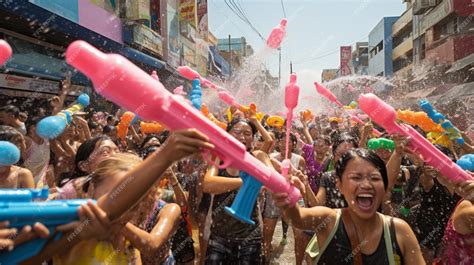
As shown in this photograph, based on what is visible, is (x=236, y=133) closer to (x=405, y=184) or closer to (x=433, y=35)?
(x=405, y=184)

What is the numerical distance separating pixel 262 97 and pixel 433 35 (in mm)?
16462

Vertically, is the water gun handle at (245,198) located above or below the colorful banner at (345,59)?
below

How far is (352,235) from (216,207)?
1594 mm

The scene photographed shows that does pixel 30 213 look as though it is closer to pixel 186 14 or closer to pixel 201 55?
pixel 186 14

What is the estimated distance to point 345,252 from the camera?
2.17 m

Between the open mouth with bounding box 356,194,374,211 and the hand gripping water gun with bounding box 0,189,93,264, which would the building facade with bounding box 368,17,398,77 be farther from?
the hand gripping water gun with bounding box 0,189,93,264

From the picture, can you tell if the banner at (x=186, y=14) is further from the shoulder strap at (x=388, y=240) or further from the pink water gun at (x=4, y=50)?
the pink water gun at (x=4, y=50)

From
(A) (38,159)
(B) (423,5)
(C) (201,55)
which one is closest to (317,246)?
(A) (38,159)

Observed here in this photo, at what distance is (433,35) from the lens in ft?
94.0

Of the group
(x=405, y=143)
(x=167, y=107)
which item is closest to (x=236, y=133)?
(x=405, y=143)

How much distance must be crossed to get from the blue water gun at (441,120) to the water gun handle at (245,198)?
7.10 feet

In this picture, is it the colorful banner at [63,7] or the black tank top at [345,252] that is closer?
the black tank top at [345,252]

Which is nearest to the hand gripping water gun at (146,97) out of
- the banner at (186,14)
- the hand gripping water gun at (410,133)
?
the hand gripping water gun at (410,133)

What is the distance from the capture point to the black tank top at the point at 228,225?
352 cm
